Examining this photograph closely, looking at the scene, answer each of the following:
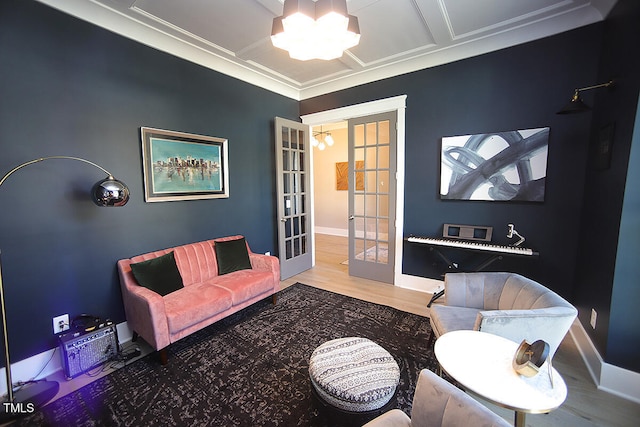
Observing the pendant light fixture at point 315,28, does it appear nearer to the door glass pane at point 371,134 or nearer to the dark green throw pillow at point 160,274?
the door glass pane at point 371,134

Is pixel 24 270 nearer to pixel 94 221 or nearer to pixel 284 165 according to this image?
pixel 94 221

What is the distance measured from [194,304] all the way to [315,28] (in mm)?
2317

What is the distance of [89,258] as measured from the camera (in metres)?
2.29

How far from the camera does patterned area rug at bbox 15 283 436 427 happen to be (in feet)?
5.41

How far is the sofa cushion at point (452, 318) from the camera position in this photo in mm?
1876

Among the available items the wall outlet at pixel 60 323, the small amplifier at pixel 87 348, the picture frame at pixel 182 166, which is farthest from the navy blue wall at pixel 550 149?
the wall outlet at pixel 60 323

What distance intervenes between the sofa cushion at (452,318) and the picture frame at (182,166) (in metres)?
2.72

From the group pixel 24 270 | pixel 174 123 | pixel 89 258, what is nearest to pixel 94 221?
pixel 89 258

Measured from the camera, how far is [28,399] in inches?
70.3

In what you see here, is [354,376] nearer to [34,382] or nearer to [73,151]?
[34,382]

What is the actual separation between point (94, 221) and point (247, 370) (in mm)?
1844

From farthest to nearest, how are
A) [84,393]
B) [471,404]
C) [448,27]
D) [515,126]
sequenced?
[515,126] < [448,27] < [84,393] < [471,404]

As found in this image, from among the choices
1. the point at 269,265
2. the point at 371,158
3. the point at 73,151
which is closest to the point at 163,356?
the point at 269,265

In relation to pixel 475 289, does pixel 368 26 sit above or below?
above
